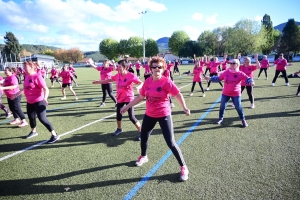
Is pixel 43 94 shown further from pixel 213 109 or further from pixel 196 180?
pixel 213 109

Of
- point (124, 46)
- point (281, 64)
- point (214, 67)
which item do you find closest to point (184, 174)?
point (214, 67)

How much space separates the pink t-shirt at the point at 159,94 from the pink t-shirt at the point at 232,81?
328 cm

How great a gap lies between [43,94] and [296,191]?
6055mm

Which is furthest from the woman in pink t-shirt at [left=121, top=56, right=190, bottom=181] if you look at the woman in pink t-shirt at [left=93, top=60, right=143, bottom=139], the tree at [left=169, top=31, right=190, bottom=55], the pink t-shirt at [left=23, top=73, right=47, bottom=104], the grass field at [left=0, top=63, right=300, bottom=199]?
the tree at [left=169, top=31, right=190, bottom=55]

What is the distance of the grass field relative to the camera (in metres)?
3.09

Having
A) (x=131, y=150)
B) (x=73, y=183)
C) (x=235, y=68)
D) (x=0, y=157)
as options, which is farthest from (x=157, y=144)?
(x=0, y=157)

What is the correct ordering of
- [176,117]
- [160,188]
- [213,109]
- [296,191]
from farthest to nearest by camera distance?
1. [213,109]
2. [176,117]
3. [160,188]
4. [296,191]

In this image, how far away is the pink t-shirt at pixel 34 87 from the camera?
486 cm

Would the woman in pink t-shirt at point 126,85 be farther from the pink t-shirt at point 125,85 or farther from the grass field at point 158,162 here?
the grass field at point 158,162

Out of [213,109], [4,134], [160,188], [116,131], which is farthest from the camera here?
[213,109]

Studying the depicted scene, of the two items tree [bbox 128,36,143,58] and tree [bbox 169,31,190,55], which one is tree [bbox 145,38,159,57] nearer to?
tree [bbox 128,36,143,58]

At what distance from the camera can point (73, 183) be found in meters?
3.38

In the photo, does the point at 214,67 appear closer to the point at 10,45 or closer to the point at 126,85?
the point at 126,85

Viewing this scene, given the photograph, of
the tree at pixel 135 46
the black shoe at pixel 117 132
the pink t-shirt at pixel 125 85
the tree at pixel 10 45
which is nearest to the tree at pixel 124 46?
the tree at pixel 135 46
